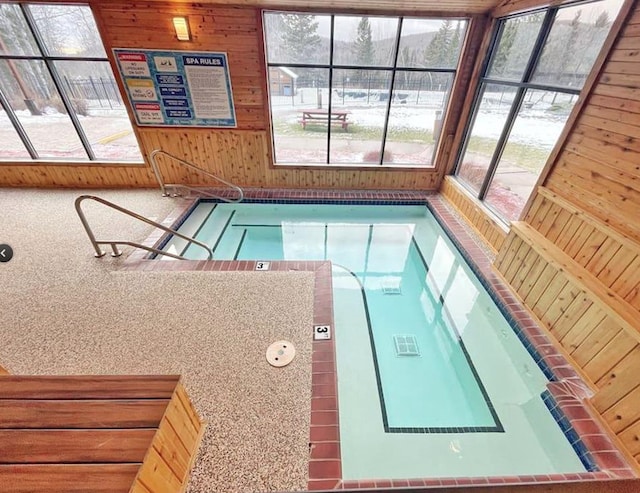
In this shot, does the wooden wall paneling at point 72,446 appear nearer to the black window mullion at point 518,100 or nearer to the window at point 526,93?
the window at point 526,93

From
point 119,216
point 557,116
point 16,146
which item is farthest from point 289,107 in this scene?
point 16,146

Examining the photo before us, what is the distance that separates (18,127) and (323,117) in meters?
4.88

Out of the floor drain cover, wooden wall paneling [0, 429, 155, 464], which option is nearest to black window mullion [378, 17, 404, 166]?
the floor drain cover

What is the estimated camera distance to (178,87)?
4.05 meters

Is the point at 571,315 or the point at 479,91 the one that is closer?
the point at 571,315

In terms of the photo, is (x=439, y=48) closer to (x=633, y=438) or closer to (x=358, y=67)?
(x=358, y=67)

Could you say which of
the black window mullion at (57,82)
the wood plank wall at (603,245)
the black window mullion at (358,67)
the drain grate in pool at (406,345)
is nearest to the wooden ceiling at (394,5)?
the black window mullion at (358,67)

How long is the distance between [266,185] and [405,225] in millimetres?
2645

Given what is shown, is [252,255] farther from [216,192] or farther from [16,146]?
[16,146]

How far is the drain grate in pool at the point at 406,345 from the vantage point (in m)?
2.71

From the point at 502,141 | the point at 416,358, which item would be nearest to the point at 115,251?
the point at 416,358

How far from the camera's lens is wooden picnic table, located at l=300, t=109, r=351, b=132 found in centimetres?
452

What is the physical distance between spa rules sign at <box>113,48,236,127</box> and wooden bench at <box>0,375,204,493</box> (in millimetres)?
4130

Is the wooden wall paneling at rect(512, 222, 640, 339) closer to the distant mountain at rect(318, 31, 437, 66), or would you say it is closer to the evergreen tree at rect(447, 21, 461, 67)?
the evergreen tree at rect(447, 21, 461, 67)
